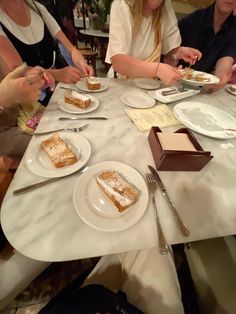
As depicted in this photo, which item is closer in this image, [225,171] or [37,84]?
[225,171]

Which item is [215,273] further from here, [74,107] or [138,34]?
[138,34]

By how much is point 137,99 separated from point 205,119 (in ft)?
1.08

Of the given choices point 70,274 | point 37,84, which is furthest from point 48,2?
point 70,274

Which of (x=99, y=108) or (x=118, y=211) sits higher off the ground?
(x=99, y=108)

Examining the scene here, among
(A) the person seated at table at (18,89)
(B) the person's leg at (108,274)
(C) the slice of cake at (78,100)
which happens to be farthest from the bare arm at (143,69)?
(B) the person's leg at (108,274)

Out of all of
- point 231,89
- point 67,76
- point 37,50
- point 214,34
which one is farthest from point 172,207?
point 214,34

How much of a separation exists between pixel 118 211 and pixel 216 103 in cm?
84

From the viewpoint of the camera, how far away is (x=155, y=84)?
109 cm

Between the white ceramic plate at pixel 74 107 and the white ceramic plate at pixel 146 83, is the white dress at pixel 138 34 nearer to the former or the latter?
the white ceramic plate at pixel 146 83

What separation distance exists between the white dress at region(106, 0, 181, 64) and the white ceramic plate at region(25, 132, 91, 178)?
68cm

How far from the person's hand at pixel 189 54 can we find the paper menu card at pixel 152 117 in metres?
0.53

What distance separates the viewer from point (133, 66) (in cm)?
107

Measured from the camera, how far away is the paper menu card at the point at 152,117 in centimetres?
80

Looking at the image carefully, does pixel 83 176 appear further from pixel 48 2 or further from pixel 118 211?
pixel 48 2
